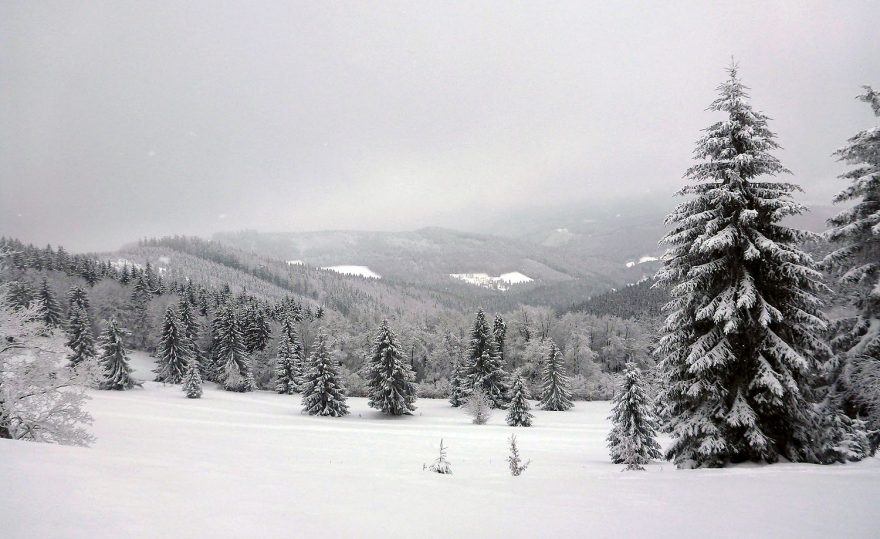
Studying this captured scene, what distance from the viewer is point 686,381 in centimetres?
1424

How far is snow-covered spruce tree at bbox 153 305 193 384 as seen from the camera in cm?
6875

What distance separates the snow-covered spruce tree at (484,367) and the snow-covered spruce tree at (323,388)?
56.6 feet

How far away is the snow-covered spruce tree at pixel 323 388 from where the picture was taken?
5338cm

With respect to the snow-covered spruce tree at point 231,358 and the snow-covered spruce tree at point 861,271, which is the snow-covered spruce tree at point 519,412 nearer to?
the snow-covered spruce tree at point 861,271

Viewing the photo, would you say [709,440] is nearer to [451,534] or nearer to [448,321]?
[451,534]

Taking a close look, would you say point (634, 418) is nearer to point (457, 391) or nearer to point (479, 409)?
point (479, 409)

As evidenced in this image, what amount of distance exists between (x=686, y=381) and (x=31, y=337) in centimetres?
2443

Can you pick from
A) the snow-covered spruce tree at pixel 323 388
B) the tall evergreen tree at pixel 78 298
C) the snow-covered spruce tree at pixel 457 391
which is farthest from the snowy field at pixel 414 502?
the tall evergreen tree at pixel 78 298

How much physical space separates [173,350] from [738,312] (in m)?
76.1

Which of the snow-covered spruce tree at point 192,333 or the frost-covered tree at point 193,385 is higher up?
the snow-covered spruce tree at point 192,333

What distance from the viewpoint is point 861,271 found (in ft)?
45.7

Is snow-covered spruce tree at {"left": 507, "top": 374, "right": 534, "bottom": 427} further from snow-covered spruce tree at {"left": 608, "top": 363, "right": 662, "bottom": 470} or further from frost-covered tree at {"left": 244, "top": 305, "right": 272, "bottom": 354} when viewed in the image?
frost-covered tree at {"left": 244, "top": 305, "right": 272, "bottom": 354}

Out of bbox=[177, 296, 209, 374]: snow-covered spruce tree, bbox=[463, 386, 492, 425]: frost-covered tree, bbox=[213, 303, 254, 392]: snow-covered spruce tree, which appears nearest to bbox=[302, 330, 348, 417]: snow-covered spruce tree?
bbox=[463, 386, 492, 425]: frost-covered tree

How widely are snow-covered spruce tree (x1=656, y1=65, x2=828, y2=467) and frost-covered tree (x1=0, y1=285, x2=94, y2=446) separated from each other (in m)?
21.4
